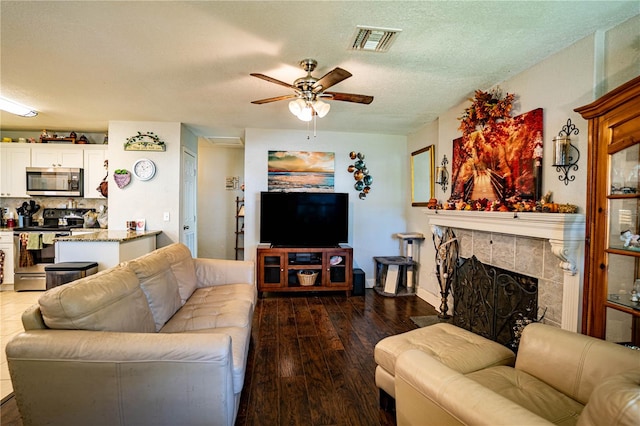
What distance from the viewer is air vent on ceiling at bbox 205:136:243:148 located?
5.19 metres

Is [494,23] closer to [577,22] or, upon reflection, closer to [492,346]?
[577,22]

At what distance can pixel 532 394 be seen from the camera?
4.42ft

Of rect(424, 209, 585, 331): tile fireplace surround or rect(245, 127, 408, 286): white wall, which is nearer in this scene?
rect(424, 209, 585, 331): tile fireplace surround

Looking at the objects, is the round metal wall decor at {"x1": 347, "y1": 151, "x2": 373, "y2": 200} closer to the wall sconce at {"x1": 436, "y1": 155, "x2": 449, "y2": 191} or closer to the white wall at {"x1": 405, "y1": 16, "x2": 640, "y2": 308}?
the wall sconce at {"x1": 436, "y1": 155, "x2": 449, "y2": 191}

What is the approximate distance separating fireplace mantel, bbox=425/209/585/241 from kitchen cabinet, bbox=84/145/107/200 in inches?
202

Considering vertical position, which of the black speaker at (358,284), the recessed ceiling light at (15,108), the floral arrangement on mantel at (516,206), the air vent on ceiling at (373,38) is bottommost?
the black speaker at (358,284)

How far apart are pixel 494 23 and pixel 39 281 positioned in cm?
613

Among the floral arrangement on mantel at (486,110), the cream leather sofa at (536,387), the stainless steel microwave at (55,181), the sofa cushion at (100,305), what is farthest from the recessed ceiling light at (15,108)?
the floral arrangement on mantel at (486,110)

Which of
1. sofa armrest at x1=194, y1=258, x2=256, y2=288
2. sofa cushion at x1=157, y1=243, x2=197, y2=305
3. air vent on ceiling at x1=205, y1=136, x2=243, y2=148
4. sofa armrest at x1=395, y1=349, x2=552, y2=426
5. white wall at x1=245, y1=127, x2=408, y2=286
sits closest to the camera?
sofa armrest at x1=395, y1=349, x2=552, y2=426

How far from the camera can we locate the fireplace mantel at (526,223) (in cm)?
196

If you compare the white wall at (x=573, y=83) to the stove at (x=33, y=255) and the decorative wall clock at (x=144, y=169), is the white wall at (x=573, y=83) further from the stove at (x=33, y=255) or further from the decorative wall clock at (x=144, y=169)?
the stove at (x=33, y=255)

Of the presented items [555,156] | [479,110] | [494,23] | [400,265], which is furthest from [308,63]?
[400,265]

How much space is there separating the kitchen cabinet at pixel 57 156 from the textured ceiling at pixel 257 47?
1.29 meters

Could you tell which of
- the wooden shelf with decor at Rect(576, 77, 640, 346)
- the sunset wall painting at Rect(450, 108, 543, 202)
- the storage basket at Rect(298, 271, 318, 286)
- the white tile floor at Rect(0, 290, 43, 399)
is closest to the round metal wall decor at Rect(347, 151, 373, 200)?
the storage basket at Rect(298, 271, 318, 286)
